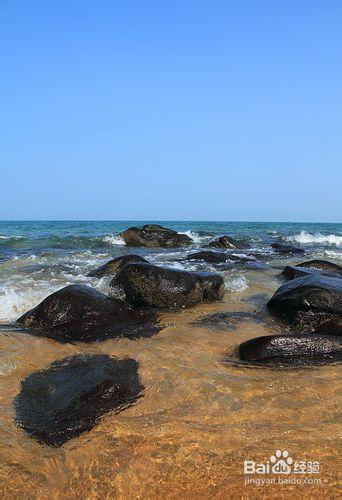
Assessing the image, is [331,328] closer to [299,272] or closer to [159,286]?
[159,286]

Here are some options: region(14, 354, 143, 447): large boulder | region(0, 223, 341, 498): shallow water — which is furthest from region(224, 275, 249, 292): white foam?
region(14, 354, 143, 447): large boulder

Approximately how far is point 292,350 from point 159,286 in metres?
2.42

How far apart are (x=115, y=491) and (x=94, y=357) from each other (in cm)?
175

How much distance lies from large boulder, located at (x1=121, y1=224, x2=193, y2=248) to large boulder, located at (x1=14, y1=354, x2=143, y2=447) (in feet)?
47.6

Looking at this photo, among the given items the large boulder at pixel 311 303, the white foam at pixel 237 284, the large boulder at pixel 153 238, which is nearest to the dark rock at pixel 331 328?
the large boulder at pixel 311 303

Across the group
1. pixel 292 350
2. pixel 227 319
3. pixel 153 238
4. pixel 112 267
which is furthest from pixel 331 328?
pixel 153 238

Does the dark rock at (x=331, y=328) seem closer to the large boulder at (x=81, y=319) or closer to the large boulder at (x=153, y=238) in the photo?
the large boulder at (x=81, y=319)

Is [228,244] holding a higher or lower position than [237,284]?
higher

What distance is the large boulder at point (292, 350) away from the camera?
386 cm

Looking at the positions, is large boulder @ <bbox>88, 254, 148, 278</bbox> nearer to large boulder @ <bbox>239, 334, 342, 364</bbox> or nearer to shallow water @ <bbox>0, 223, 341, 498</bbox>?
shallow water @ <bbox>0, 223, 341, 498</bbox>

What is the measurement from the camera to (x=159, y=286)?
5.89 m

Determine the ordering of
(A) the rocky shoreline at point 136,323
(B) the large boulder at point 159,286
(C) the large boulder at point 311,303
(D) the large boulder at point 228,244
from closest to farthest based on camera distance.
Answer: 1. (A) the rocky shoreline at point 136,323
2. (C) the large boulder at point 311,303
3. (B) the large boulder at point 159,286
4. (D) the large boulder at point 228,244

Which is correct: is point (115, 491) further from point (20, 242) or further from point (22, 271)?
point (20, 242)

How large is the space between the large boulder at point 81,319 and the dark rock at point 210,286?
139cm
